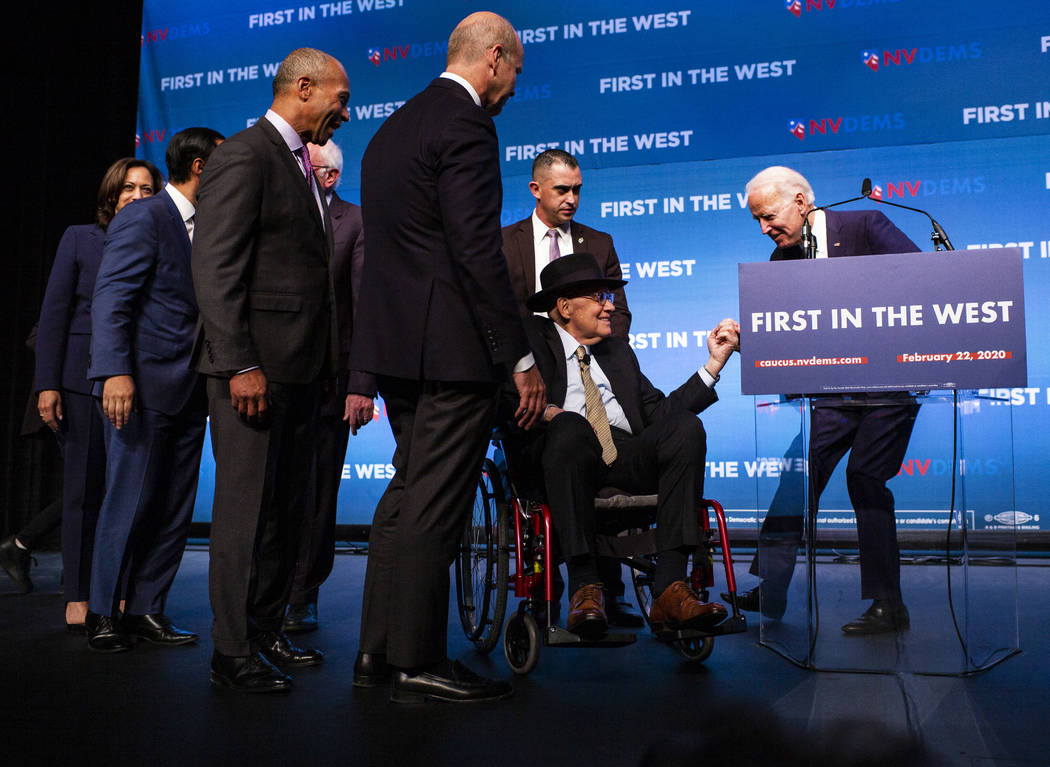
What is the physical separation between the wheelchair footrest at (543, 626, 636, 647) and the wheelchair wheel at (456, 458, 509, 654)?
182 mm

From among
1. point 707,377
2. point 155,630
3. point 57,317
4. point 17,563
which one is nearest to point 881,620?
point 707,377

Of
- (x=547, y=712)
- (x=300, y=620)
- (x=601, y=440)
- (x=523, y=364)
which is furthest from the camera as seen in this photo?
(x=300, y=620)

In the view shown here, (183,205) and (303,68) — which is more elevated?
(303,68)

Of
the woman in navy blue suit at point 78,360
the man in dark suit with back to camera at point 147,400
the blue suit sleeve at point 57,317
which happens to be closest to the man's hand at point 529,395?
the man in dark suit with back to camera at point 147,400

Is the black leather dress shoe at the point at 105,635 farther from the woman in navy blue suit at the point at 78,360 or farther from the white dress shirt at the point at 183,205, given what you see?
the white dress shirt at the point at 183,205

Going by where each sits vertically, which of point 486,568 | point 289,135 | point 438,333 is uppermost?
point 289,135

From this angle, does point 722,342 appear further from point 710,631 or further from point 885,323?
point 710,631

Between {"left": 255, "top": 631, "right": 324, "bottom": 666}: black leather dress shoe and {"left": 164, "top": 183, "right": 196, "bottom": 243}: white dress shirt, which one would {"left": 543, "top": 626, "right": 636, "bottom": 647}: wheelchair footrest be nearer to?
{"left": 255, "top": 631, "right": 324, "bottom": 666}: black leather dress shoe

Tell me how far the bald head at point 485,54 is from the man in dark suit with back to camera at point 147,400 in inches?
37.3

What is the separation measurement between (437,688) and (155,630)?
3.91 feet

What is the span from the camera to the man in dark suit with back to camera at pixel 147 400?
2.74 metres

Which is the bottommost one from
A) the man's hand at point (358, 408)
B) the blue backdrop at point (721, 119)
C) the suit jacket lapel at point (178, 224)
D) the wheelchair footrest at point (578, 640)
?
the wheelchair footrest at point (578, 640)

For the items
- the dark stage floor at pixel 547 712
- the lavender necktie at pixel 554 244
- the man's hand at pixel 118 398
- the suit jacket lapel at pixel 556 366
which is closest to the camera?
the dark stage floor at pixel 547 712

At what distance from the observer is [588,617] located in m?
2.28
